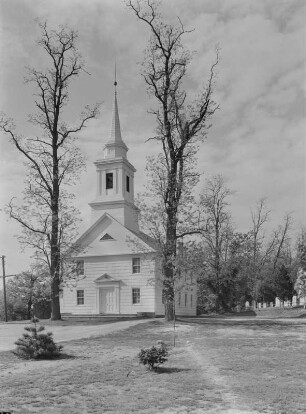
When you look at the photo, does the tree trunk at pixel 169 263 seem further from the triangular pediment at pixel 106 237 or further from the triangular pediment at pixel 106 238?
the triangular pediment at pixel 106 237

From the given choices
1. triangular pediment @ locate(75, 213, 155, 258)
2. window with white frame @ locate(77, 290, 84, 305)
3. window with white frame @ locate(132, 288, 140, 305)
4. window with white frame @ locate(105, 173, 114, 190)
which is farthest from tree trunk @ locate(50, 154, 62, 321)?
window with white frame @ locate(105, 173, 114, 190)

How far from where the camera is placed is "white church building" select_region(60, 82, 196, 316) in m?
41.7

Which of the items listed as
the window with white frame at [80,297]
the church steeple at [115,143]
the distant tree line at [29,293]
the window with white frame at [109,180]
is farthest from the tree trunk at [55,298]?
the church steeple at [115,143]

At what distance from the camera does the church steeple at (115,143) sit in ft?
155

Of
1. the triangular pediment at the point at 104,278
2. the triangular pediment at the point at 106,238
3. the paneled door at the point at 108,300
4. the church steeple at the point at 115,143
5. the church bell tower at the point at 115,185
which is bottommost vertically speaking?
the paneled door at the point at 108,300

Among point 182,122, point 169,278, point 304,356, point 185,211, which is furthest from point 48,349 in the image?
point 182,122

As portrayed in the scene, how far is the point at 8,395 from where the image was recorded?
1016cm

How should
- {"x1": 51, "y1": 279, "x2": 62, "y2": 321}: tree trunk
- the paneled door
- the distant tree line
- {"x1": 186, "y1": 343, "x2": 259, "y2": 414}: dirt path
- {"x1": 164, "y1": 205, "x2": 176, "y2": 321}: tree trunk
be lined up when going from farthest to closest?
the paneled door
the distant tree line
{"x1": 51, "y1": 279, "x2": 62, "y2": 321}: tree trunk
{"x1": 164, "y1": 205, "x2": 176, "y2": 321}: tree trunk
{"x1": 186, "y1": 343, "x2": 259, "y2": 414}: dirt path

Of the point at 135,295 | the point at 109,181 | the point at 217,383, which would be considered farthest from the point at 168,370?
the point at 109,181

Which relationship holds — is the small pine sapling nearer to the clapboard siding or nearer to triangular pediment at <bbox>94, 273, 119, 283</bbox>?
the clapboard siding

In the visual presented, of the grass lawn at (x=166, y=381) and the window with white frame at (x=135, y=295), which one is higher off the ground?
the grass lawn at (x=166, y=381)

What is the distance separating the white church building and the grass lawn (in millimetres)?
22949

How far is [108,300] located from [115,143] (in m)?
15.0

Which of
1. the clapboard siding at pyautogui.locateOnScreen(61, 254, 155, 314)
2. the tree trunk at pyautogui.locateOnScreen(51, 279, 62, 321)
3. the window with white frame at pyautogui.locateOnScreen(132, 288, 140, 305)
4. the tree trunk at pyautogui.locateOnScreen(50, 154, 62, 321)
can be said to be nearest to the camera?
the tree trunk at pyautogui.locateOnScreen(51, 279, 62, 321)
